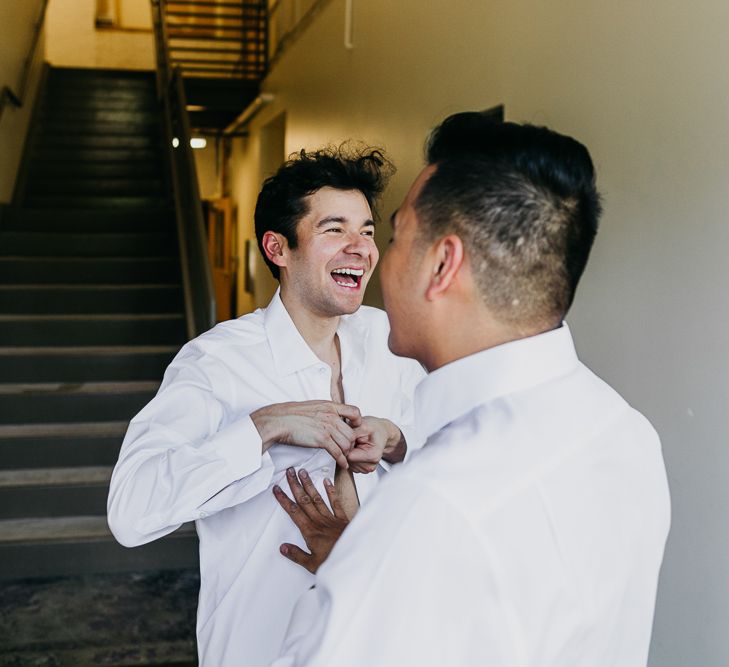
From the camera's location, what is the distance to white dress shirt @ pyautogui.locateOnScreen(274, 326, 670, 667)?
31.2 inches

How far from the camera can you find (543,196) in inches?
38.0

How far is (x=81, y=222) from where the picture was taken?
277 inches

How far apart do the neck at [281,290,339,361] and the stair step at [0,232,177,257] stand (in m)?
5.07

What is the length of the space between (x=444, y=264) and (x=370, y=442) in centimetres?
67

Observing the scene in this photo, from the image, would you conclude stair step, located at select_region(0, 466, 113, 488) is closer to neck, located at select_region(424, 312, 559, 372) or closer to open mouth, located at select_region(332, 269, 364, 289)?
open mouth, located at select_region(332, 269, 364, 289)

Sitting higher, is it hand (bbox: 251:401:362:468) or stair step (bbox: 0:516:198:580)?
hand (bbox: 251:401:362:468)

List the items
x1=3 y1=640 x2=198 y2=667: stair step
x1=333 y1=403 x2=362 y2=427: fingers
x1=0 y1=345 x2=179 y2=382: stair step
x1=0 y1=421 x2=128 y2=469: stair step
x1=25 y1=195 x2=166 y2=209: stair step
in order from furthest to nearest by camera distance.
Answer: x1=25 y1=195 x2=166 y2=209: stair step → x1=0 y1=345 x2=179 y2=382: stair step → x1=0 y1=421 x2=128 y2=469: stair step → x1=3 y1=640 x2=198 y2=667: stair step → x1=333 y1=403 x2=362 y2=427: fingers

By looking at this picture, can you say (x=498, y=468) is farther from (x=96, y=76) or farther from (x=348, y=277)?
(x=96, y=76)

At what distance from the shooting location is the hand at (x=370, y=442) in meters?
1.57

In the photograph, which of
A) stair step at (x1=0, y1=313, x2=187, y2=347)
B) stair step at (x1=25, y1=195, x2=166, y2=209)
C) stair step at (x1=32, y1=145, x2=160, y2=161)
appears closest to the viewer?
stair step at (x1=0, y1=313, x2=187, y2=347)

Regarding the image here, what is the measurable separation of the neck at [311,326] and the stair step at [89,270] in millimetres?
4721

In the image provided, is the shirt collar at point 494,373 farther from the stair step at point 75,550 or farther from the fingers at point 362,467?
the stair step at point 75,550

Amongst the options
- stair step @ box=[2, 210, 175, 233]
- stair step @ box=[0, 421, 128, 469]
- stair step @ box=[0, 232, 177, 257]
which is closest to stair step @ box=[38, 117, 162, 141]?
stair step @ box=[2, 210, 175, 233]

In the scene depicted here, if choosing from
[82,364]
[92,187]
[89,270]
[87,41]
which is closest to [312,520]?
[82,364]
